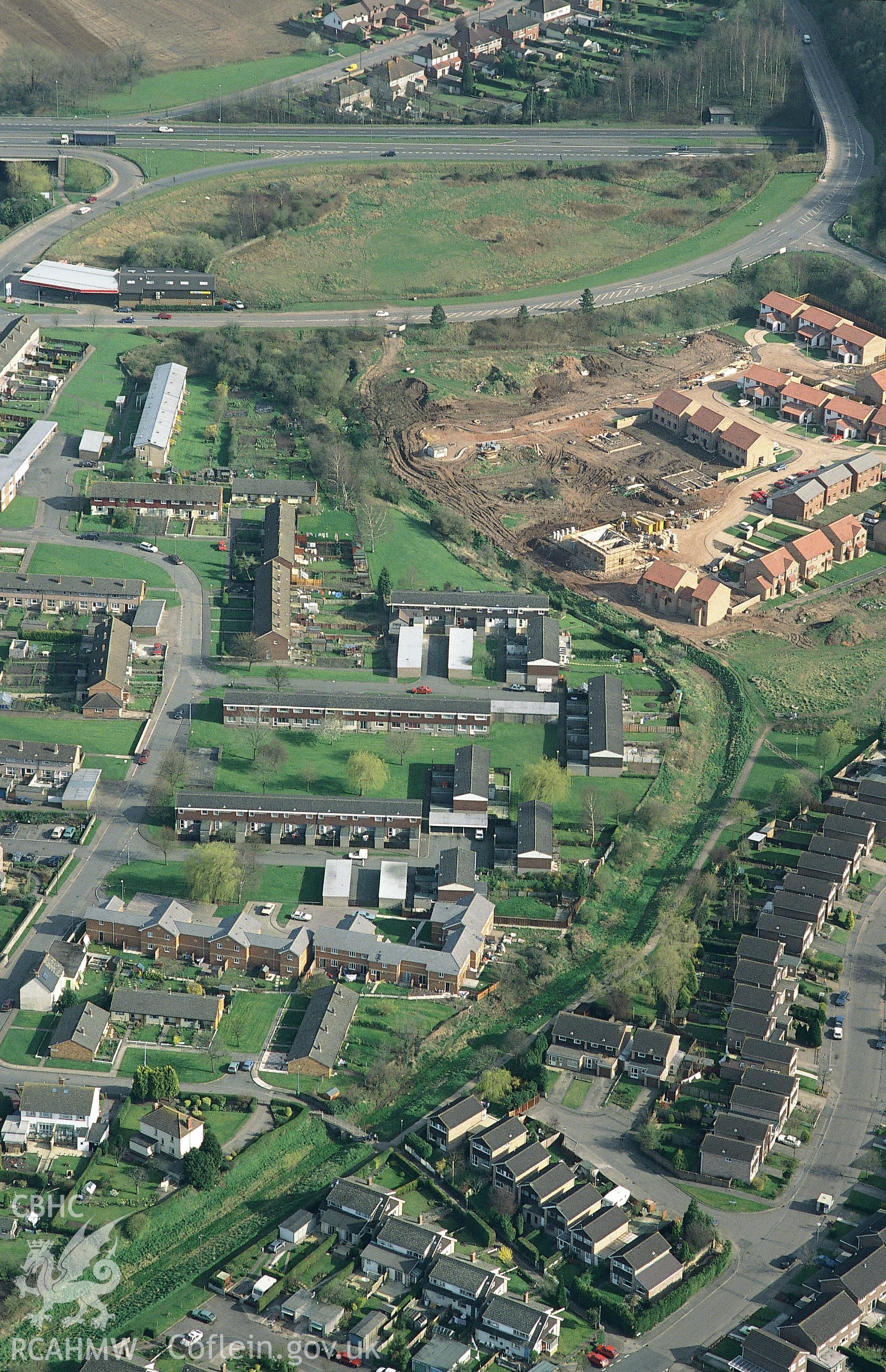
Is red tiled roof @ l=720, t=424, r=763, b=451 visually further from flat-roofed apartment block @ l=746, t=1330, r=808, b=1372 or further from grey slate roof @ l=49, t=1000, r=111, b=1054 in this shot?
flat-roofed apartment block @ l=746, t=1330, r=808, b=1372

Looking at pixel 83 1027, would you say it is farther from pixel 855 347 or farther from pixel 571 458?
pixel 855 347

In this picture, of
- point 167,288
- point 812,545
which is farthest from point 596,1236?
point 167,288

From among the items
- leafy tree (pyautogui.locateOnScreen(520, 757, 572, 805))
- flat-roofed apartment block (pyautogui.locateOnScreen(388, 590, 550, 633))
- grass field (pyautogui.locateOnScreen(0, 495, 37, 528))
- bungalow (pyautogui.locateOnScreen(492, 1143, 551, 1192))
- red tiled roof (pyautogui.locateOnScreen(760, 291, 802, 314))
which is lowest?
bungalow (pyautogui.locateOnScreen(492, 1143, 551, 1192))

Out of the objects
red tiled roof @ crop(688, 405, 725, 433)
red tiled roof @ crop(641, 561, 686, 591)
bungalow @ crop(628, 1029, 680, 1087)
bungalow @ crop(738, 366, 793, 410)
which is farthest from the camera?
bungalow @ crop(738, 366, 793, 410)

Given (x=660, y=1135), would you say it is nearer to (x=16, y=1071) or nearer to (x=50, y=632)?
(x=16, y=1071)

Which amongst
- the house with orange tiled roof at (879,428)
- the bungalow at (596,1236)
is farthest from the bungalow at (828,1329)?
the house with orange tiled roof at (879,428)

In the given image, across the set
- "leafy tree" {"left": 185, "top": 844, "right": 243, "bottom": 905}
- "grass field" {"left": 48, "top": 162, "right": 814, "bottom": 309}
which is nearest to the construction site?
"grass field" {"left": 48, "top": 162, "right": 814, "bottom": 309}

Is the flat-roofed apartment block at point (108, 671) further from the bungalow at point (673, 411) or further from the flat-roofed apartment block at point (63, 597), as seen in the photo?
the bungalow at point (673, 411)
